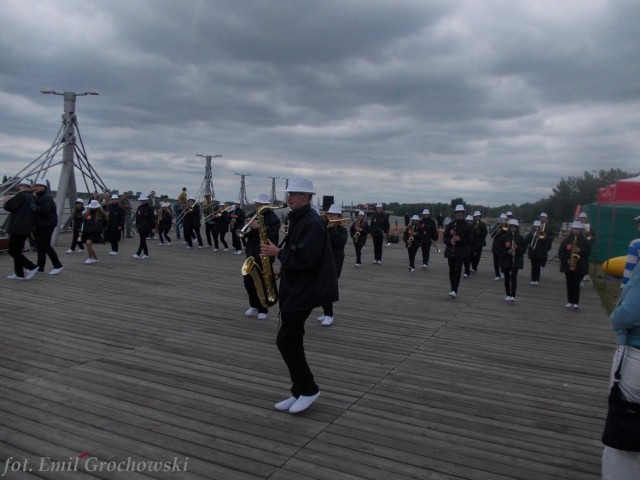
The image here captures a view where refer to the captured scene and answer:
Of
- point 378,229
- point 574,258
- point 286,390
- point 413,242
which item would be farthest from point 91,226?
point 574,258

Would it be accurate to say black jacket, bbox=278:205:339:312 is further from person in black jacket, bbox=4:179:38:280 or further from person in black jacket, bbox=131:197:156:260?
person in black jacket, bbox=131:197:156:260

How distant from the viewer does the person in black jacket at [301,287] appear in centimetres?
449

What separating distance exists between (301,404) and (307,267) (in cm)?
127

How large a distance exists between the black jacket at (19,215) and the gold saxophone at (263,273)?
18.4 ft

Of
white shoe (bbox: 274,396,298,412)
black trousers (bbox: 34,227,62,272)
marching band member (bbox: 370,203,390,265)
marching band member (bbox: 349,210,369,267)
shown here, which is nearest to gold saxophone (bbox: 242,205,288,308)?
white shoe (bbox: 274,396,298,412)

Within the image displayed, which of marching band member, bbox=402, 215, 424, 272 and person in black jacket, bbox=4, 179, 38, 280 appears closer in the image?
person in black jacket, bbox=4, 179, 38, 280

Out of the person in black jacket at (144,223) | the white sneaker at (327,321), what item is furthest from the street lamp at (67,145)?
the white sneaker at (327,321)

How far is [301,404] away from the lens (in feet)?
15.0

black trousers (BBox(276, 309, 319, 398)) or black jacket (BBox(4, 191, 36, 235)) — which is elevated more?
black jacket (BBox(4, 191, 36, 235))

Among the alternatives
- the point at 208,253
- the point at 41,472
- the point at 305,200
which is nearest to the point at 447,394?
the point at 305,200

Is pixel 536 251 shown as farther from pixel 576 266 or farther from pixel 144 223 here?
pixel 144 223

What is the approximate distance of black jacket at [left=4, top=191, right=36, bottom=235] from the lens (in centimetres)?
1027

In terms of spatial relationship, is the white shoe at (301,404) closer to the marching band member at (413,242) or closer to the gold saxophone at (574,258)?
the gold saxophone at (574,258)

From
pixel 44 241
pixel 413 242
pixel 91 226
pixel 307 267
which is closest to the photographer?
pixel 307 267
